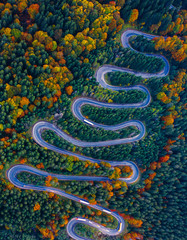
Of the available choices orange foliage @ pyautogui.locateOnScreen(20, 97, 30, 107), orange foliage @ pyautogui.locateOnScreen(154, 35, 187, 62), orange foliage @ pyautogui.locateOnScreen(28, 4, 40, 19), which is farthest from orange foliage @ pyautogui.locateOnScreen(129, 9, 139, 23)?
orange foliage @ pyautogui.locateOnScreen(20, 97, 30, 107)

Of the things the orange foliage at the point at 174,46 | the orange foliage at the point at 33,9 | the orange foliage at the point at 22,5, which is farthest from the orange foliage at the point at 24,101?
the orange foliage at the point at 174,46

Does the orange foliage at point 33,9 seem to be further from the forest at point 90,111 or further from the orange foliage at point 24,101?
the orange foliage at point 24,101

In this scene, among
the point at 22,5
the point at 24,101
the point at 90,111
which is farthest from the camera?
the point at 90,111

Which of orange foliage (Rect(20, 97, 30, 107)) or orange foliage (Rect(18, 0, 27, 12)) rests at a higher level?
orange foliage (Rect(18, 0, 27, 12))

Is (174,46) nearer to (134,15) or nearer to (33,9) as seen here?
(134,15)

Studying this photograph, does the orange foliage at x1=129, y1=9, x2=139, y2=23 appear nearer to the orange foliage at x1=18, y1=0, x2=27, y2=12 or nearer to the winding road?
the winding road

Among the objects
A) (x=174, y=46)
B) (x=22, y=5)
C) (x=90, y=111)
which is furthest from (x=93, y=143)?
(x=174, y=46)

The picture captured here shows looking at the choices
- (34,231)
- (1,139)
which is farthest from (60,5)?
(34,231)

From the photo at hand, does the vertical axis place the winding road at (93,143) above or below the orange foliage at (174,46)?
below

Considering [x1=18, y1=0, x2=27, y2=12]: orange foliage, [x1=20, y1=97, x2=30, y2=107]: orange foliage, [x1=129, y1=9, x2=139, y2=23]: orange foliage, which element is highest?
[x1=129, y1=9, x2=139, y2=23]: orange foliage

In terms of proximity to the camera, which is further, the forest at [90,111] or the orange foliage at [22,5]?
the orange foliage at [22,5]
